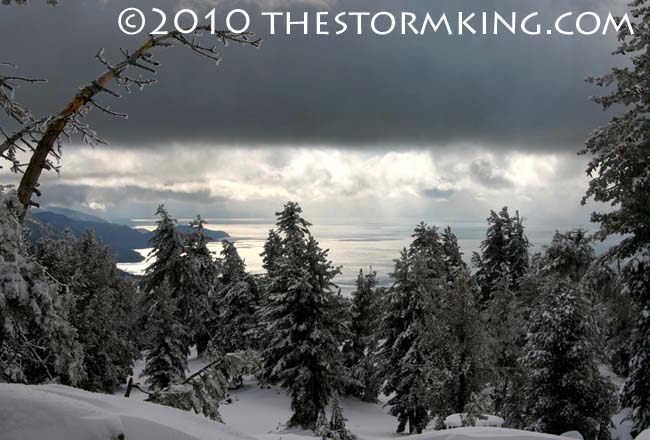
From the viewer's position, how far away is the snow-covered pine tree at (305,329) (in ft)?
89.6

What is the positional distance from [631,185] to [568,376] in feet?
35.9

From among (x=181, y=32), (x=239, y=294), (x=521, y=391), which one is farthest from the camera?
(x=239, y=294)

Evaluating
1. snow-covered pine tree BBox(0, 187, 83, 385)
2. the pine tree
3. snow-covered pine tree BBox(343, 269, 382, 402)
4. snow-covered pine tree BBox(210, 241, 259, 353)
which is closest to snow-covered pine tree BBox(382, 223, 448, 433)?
snow-covered pine tree BBox(343, 269, 382, 402)

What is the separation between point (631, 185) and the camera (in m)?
13.0

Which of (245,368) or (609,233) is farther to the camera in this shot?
(609,233)

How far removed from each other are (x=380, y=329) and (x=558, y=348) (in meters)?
11.0

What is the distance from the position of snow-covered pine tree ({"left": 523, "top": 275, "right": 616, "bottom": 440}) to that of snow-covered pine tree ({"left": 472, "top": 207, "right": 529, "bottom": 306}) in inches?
1008

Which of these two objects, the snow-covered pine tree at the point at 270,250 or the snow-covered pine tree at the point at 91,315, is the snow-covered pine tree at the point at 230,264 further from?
the snow-covered pine tree at the point at 91,315

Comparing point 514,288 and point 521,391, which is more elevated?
point 514,288

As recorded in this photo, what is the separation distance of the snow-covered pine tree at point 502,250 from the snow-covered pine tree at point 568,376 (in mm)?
25595

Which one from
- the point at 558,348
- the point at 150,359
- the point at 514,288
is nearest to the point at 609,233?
the point at 558,348

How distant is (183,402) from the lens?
941 centimetres

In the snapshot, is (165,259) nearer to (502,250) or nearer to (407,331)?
(407,331)

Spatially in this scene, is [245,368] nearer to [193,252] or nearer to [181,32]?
[181,32]
